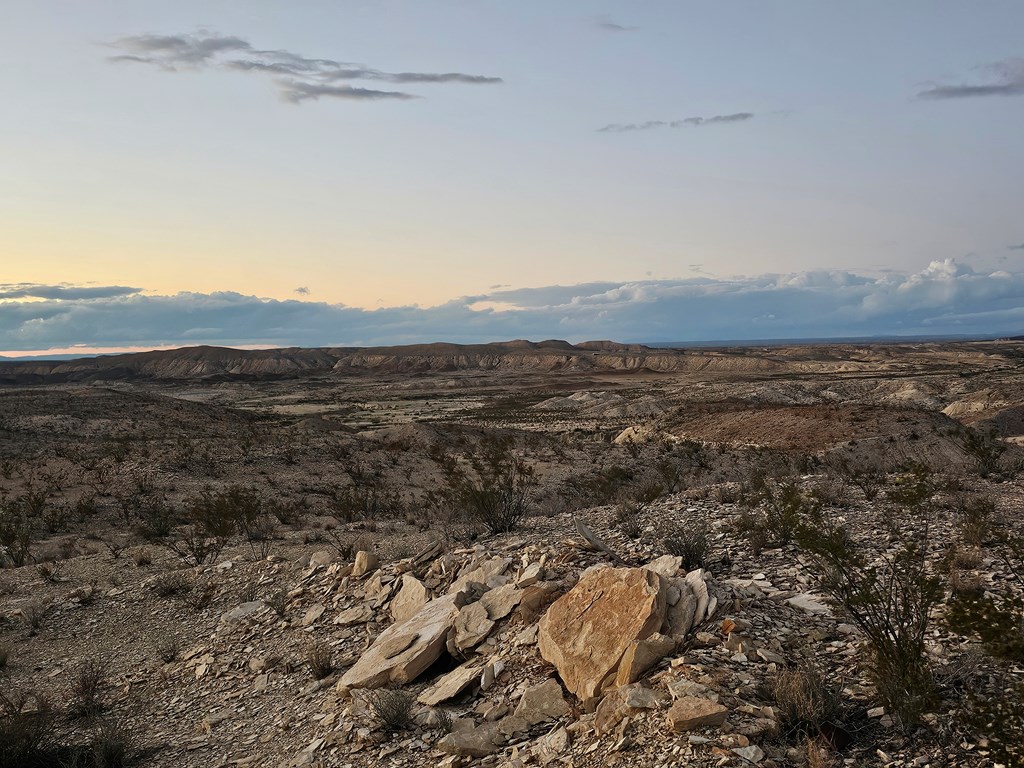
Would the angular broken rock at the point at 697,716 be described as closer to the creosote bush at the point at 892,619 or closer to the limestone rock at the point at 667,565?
the creosote bush at the point at 892,619

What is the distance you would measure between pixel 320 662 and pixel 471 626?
1852 millimetres

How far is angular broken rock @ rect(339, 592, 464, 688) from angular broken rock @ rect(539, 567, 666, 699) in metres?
1.28

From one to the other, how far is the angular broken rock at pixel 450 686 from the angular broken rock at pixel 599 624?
707 millimetres

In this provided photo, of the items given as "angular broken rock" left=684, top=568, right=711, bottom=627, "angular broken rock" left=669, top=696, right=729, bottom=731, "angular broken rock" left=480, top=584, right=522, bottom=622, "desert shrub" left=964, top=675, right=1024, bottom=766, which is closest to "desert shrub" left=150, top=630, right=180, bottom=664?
"angular broken rock" left=480, top=584, right=522, bottom=622

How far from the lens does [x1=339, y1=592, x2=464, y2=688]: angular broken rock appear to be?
249 inches

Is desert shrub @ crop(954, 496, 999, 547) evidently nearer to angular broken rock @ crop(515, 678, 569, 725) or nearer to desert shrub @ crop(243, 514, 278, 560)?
angular broken rock @ crop(515, 678, 569, 725)

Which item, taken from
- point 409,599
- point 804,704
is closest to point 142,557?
point 409,599

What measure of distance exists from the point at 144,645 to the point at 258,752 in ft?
12.9

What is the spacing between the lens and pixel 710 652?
5039mm

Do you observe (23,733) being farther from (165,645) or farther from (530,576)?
(530,576)

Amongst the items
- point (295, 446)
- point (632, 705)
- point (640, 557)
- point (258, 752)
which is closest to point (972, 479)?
point (640, 557)

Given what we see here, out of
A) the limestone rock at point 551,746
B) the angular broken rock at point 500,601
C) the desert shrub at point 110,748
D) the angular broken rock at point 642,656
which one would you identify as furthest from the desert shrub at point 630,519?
the desert shrub at point 110,748

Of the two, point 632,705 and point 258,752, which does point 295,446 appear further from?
point 632,705

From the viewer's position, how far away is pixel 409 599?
7.97 metres
